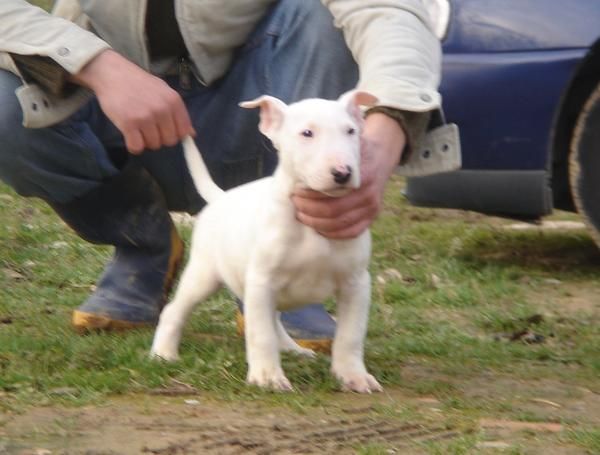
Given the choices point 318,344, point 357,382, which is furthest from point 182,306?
point 357,382

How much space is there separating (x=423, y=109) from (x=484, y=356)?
98 cm

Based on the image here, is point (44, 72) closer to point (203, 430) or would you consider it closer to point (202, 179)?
point (202, 179)

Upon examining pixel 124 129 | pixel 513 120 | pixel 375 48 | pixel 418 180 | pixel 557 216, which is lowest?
pixel 557 216

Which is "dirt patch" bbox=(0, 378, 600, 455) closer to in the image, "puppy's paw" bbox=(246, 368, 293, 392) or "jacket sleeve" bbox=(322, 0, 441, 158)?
"puppy's paw" bbox=(246, 368, 293, 392)

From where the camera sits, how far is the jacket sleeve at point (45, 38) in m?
3.70

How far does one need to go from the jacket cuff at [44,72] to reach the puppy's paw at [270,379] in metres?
0.98

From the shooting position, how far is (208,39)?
4121 mm

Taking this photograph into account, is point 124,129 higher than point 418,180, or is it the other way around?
point 124,129

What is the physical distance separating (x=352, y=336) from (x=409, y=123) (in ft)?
1.81

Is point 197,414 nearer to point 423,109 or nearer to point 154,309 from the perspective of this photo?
point 423,109

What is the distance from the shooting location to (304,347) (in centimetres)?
416

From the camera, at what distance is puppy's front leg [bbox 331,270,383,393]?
3533 millimetres

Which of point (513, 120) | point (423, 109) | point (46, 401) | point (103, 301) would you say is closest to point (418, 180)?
point (513, 120)

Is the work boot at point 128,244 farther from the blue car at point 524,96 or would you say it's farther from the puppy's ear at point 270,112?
the blue car at point 524,96
